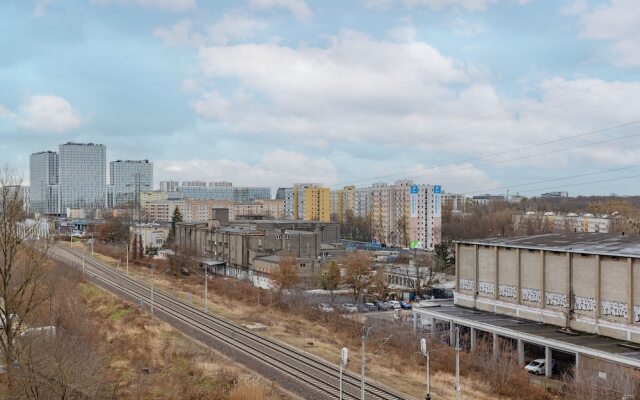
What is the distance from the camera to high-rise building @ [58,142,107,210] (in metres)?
179

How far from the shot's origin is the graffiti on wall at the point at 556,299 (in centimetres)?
2524

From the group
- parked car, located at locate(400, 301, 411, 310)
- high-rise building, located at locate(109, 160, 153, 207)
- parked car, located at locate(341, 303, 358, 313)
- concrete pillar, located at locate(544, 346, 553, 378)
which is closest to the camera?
concrete pillar, located at locate(544, 346, 553, 378)

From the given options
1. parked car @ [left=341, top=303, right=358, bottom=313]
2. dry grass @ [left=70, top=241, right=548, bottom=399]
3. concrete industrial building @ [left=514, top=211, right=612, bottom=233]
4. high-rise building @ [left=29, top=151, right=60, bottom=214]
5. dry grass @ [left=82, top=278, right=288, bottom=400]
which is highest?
high-rise building @ [left=29, top=151, right=60, bottom=214]

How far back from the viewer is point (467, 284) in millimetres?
31016

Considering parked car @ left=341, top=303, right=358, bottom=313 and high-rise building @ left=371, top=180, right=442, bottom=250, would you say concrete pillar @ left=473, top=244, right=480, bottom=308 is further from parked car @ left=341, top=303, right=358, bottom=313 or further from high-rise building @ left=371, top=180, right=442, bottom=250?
high-rise building @ left=371, top=180, right=442, bottom=250

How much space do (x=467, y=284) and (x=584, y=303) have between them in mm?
7468

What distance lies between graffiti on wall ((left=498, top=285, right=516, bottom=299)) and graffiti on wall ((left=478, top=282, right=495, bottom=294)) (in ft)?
1.88

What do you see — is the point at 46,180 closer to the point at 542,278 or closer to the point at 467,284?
the point at 467,284

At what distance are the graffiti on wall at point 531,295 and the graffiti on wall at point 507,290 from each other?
0.67 m

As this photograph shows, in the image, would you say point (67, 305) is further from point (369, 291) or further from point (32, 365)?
point (369, 291)

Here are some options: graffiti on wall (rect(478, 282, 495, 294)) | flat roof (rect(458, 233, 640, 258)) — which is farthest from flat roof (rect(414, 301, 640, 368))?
flat roof (rect(458, 233, 640, 258))

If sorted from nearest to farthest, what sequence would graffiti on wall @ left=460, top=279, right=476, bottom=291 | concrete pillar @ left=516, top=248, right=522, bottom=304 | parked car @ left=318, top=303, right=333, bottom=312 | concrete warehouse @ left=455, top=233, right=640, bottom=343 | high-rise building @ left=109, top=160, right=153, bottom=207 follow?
concrete warehouse @ left=455, top=233, right=640, bottom=343 → concrete pillar @ left=516, top=248, right=522, bottom=304 → graffiti on wall @ left=460, top=279, right=476, bottom=291 → parked car @ left=318, top=303, right=333, bottom=312 → high-rise building @ left=109, top=160, right=153, bottom=207

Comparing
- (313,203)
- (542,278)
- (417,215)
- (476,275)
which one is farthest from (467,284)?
(313,203)

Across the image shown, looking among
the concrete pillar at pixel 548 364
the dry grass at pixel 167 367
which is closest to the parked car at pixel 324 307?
the dry grass at pixel 167 367
